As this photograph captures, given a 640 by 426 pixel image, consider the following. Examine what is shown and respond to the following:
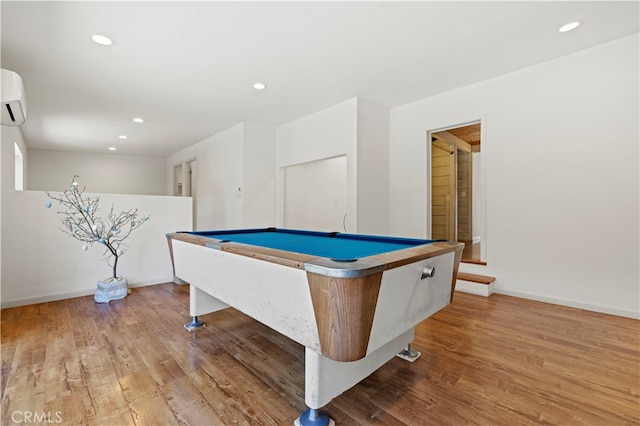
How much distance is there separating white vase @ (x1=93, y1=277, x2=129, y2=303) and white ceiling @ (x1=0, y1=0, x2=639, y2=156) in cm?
230

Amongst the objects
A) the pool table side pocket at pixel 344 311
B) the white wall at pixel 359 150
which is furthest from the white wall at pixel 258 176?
the pool table side pocket at pixel 344 311

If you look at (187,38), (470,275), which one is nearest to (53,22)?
(187,38)

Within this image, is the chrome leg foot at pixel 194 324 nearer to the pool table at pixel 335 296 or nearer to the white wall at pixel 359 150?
the pool table at pixel 335 296

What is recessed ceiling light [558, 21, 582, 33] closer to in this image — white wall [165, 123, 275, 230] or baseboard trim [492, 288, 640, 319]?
baseboard trim [492, 288, 640, 319]

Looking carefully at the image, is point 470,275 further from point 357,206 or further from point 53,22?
point 53,22

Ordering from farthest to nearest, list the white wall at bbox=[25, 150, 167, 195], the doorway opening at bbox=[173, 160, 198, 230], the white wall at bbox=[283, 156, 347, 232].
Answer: the white wall at bbox=[25, 150, 167, 195] → the doorway opening at bbox=[173, 160, 198, 230] → the white wall at bbox=[283, 156, 347, 232]

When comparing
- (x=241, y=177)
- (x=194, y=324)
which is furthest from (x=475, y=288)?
(x=241, y=177)

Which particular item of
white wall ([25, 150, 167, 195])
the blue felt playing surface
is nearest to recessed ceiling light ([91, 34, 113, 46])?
the blue felt playing surface

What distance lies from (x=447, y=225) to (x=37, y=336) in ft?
18.3

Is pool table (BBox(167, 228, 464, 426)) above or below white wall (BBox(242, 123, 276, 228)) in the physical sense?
below

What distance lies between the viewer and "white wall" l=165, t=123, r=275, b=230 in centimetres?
508

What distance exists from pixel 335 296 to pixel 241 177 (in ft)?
14.2

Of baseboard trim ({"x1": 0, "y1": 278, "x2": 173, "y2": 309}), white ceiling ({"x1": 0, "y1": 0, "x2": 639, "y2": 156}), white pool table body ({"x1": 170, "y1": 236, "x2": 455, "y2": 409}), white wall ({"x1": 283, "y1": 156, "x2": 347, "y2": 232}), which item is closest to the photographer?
white pool table body ({"x1": 170, "y1": 236, "x2": 455, "y2": 409})

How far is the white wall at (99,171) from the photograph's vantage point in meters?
7.17
